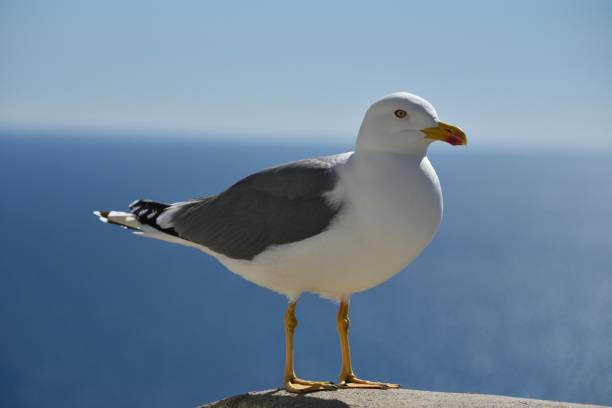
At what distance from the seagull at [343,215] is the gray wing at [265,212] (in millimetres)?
Result: 10

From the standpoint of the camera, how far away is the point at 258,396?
795cm

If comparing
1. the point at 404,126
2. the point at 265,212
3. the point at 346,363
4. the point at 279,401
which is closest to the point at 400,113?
the point at 404,126

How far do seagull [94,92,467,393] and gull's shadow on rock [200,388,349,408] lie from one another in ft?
0.49

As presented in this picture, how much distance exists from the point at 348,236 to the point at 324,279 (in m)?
0.51

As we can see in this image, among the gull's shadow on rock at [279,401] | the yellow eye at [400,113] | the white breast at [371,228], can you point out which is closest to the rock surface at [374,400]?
the gull's shadow on rock at [279,401]

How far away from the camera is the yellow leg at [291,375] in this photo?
768 cm

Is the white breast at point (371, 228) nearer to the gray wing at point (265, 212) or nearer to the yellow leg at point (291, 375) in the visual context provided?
the gray wing at point (265, 212)

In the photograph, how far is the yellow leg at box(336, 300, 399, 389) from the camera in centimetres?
805

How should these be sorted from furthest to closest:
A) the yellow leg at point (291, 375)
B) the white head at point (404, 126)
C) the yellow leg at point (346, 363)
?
the yellow leg at point (346, 363) → the yellow leg at point (291, 375) → the white head at point (404, 126)

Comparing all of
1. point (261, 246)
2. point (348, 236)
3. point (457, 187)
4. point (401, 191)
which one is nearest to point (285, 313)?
point (261, 246)

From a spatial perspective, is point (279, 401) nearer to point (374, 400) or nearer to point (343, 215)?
point (374, 400)

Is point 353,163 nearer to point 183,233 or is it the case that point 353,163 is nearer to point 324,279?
point 324,279

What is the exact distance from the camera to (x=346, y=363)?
8.23 metres

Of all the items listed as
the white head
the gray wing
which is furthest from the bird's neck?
the gray wing
